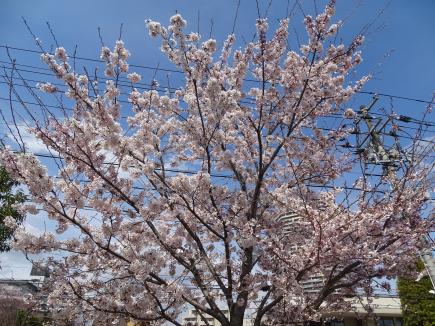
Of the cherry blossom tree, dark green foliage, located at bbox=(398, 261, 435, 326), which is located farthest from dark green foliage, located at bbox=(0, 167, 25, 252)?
dark green foliage, located at bbox=(398, 261, 435, 326)

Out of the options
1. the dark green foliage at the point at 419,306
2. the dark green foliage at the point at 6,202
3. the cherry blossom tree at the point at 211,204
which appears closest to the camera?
the cherry blossom tree at the point at 211,204

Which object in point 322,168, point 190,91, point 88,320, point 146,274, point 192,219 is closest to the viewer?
point 146,274

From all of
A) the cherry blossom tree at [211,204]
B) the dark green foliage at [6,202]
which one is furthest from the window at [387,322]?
the dark green foliage at [6,202]

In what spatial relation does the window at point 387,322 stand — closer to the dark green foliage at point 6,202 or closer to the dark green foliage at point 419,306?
the dark green foliage at point 419,306

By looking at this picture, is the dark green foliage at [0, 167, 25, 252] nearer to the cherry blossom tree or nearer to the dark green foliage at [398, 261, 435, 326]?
the cherry blossom tree

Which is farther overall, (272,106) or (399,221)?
(272,106)

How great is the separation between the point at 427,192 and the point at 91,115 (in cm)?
565

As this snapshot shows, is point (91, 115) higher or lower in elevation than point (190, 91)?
lower

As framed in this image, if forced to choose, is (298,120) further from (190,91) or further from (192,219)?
(192,219)

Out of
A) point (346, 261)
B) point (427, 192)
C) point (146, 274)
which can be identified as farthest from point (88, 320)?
point (427, 192)

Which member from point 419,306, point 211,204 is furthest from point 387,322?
point 211,204

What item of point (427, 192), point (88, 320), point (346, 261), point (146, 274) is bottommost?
point (88, 320)

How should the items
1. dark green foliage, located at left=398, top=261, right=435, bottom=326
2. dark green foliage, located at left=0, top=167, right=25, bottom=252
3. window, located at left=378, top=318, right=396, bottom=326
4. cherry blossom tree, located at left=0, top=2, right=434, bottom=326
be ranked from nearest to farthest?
cherry blossom tree, located at left=0, top=2, right=434, bottom=326 < dark green foliage, located at left=0, top=167, right=25, bottom=252 < dark green foliage, located at left=398, top=261, right=435, bottom=326 < window, located at left=378, top=318, right=396, bottom=326

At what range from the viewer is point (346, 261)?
546 cm
